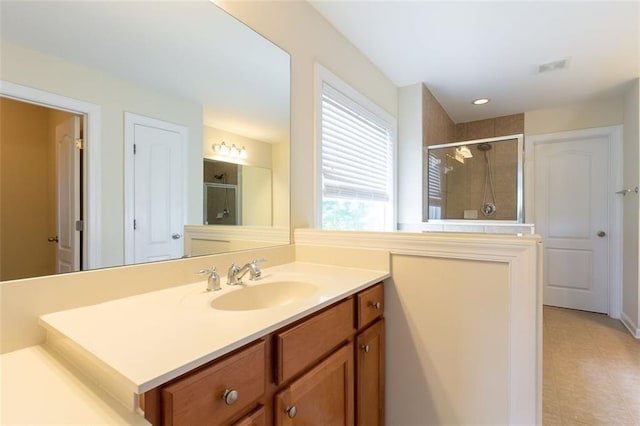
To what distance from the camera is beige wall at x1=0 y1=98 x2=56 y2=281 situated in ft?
2.58

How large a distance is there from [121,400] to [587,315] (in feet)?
14.3

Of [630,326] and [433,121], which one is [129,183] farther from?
[630,326]

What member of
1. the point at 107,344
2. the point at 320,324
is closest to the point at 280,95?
the point at 320,324

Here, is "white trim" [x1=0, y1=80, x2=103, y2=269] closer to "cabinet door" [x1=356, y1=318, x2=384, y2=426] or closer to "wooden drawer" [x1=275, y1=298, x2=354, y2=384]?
"wooden drawer" [x1=275, y1=298, x2=354, y2=384]

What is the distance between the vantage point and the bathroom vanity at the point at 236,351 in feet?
1.96

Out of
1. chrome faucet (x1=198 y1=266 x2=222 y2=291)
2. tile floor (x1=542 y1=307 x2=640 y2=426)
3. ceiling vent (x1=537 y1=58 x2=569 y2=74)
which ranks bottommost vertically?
tile floor (x1=542 y1=307 x2=640 y2=426)

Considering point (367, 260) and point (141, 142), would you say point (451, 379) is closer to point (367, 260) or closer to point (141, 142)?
point (367, 260)

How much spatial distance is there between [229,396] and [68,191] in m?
0.77

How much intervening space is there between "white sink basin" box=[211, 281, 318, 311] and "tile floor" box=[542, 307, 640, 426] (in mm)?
1539

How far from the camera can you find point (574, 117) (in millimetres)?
3449

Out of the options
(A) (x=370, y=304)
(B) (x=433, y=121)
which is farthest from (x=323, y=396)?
(B) (x=433, y=121)

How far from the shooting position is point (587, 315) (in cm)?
331

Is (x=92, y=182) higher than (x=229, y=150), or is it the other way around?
(x=229, y=150)

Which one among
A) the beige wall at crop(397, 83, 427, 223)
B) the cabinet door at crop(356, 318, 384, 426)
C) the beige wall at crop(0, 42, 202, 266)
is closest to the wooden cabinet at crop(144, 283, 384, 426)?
the cabinet door at crop(356, 318, 384, 426)
